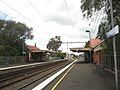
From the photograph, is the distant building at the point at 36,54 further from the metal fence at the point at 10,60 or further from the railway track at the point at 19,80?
the railway track at the point at 19,80

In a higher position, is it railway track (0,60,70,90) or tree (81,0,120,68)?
tree (81,0,120,68)

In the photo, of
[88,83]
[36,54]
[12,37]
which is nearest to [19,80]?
[88,83]

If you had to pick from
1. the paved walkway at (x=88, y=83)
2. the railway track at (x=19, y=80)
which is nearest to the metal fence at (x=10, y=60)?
the railway track at (x=19, y=80)

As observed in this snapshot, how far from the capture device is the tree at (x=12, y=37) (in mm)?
88312

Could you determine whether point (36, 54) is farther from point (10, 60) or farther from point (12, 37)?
point (10, 60)

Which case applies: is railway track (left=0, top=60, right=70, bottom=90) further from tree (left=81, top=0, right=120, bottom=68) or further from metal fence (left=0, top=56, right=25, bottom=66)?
metal fence (left=0, top=56, right=25, bottom=66)

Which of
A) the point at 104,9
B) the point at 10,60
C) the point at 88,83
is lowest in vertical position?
the point at 88,83

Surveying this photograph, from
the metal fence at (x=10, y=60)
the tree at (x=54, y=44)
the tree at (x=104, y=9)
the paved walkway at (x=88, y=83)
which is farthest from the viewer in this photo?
the tree at (x=54, y=44)

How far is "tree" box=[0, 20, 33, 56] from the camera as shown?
Result: 290ft

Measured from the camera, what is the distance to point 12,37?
9475 centimetres

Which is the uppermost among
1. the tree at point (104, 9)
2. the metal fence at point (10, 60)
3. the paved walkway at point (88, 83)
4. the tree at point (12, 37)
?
the tree at point (12, 37)

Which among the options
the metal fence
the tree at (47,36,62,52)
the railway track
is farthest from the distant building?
the railway track

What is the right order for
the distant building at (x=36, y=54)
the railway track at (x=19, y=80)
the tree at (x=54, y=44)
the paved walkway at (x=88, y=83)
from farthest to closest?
the tree at (x=54, y=44), the distant building at (x=36, y=54), the railway track at (x=19, y=80), the paved walkway at (x=88, y=83)

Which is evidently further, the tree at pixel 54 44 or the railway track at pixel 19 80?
the tree at pixel 54 44
